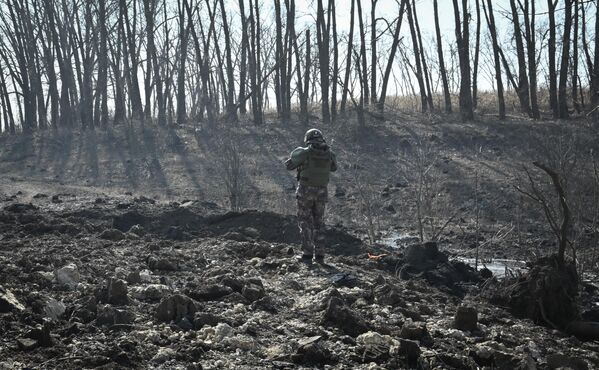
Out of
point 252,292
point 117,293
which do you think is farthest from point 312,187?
point 117,293

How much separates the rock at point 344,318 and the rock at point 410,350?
63 centimetres

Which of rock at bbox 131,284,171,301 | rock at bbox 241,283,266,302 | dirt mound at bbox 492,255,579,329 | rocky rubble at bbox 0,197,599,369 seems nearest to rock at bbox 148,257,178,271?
rocky rubble at bbox 0,197,599,369

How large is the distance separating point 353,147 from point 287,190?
5.48m

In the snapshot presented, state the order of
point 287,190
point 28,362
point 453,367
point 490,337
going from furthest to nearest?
point 287,190 → point 490,337 → point 453,367 → point 28,362

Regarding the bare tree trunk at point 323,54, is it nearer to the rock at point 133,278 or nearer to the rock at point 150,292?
the rock at point 133,278

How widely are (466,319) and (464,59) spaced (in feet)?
71.3

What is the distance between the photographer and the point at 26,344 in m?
4.76

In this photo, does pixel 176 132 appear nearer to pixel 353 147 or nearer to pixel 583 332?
pixel 353 147

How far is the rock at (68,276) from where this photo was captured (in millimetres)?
6957

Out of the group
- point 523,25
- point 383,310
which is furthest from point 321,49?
point 383,310

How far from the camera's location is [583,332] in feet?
21.5

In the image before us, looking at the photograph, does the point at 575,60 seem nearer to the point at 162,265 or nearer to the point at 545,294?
the point at 545,294

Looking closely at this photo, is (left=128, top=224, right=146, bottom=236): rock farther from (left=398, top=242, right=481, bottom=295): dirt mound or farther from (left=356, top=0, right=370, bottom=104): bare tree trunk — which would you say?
(left=356, top=0, right=370, bottom=104): bare tree trunk

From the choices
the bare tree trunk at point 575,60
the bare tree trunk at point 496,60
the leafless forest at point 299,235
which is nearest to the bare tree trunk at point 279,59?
the leafless forest at point 299,235
